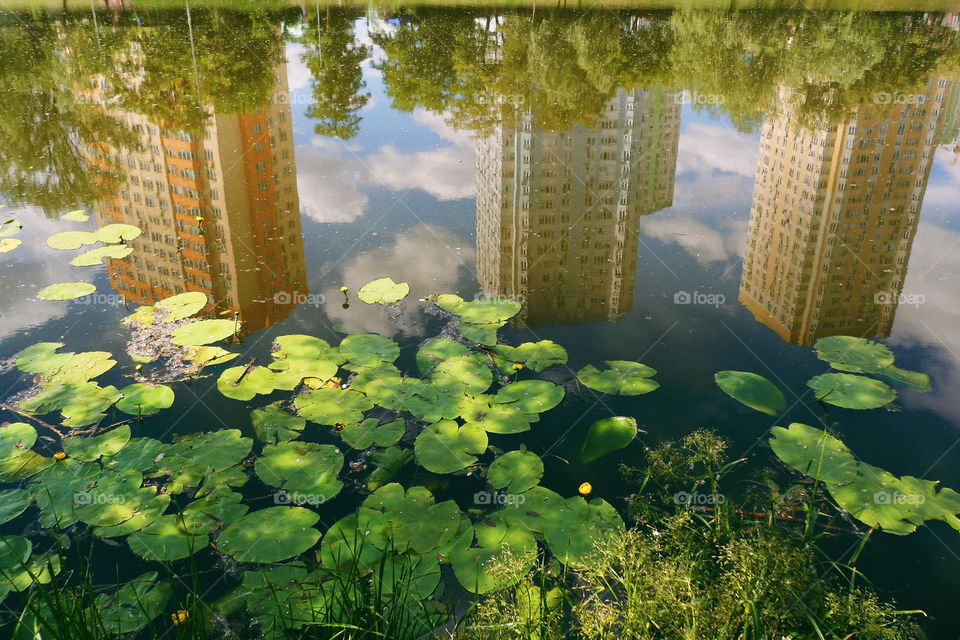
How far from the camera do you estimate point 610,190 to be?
898 cm

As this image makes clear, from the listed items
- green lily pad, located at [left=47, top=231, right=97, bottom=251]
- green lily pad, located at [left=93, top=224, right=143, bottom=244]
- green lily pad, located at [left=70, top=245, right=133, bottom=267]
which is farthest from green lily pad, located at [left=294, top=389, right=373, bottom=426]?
green lily pad, located at [left=47, top=231, right=97, bottom=251]

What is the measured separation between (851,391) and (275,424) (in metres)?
4.71

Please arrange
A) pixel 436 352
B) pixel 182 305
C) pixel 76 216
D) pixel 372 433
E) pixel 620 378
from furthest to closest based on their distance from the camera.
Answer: pixel 76 216
pixel 182 305
pixel 436 352
pixel 620 378
pixel 372 433

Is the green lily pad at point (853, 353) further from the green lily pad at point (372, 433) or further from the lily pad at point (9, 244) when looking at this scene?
the lily pad at point (9, 244)

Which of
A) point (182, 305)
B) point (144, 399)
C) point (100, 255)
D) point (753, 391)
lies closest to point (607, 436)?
point (753, 391)

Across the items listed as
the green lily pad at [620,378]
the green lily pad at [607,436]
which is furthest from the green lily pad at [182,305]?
the green lily pad at [607,436]

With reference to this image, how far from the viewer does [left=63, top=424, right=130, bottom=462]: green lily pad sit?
4.34 meters

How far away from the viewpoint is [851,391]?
514 centimetres

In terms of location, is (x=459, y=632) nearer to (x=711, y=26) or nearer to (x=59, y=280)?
(x=59, y=280)

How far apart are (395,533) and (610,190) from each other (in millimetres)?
6607

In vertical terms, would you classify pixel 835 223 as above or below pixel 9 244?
above

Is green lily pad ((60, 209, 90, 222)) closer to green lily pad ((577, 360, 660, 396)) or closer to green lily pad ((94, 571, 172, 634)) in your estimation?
green lily pad ((94, 571, 172, 634))

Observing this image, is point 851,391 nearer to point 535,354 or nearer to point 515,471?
point 535,354

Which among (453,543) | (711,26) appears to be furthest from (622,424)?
(711,26)
